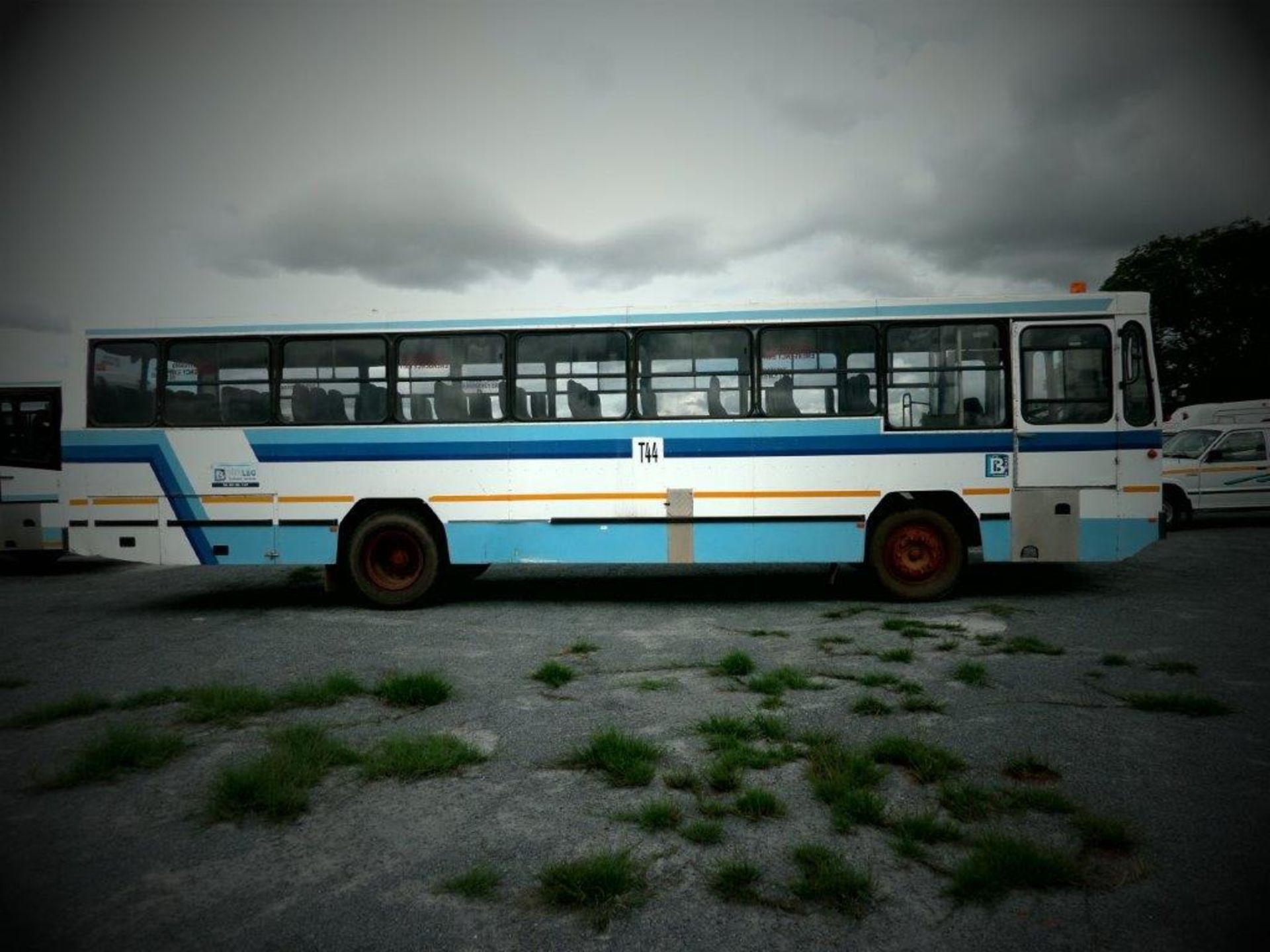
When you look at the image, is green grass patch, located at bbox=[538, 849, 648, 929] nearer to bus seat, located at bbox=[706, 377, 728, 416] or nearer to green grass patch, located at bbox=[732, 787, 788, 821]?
green grass patch, located at bbox=[732, 787, 788, 821]

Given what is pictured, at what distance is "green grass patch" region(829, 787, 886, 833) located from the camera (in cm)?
325

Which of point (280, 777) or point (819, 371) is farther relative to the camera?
point (819, 371)

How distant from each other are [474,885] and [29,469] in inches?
495

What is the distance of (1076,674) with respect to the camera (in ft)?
17.5

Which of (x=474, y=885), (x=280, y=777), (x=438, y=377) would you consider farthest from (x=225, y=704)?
(x=438, y=377)

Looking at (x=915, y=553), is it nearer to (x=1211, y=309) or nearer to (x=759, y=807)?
(x=759, y=807)

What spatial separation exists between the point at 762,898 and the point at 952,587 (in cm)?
625

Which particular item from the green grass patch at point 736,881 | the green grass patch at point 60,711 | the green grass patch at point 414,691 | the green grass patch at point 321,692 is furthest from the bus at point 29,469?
the green grass patch at point 736,881

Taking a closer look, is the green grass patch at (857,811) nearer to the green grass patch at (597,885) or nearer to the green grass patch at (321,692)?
the green grass patch at (597,885)

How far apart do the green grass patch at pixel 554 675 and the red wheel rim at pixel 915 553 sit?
430cm

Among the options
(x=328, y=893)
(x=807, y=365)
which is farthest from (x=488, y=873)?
(x=807, y=365)

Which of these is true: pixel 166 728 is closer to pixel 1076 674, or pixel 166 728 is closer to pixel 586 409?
pixel 586 409

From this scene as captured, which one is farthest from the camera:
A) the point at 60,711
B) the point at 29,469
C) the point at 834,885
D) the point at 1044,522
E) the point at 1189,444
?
the point at 1189,444

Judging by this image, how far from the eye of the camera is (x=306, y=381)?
334 inches
